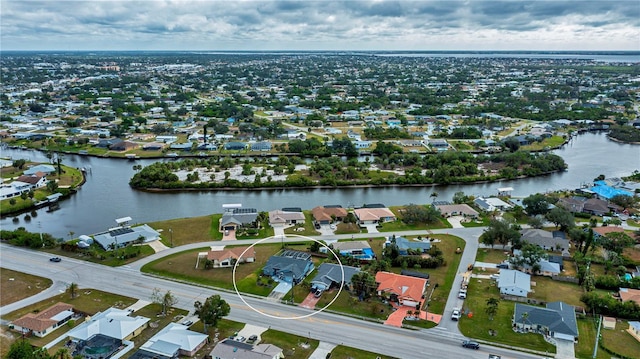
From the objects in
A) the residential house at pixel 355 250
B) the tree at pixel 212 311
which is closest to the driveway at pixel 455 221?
the residential house at pixel 355 250

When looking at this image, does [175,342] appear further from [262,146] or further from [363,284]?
[262,146]

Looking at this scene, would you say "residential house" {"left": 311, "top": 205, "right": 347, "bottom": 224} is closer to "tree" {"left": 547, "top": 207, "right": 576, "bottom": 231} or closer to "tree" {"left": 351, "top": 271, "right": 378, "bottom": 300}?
"tree" {"left": 351, "top": 271, "right": 378, "bottom": 300}

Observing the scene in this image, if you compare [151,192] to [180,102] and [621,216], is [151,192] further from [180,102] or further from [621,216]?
[180,102]

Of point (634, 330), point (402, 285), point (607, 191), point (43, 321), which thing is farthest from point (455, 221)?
point (43, 321)

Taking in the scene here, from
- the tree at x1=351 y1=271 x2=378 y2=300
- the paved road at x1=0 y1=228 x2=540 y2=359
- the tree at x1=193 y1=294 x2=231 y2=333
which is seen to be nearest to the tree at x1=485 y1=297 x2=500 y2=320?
the paved road at x1=0 y1=228 x2=540 y2=359

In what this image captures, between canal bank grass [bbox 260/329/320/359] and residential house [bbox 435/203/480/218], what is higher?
residential house [bbox 435/203/480/218]
